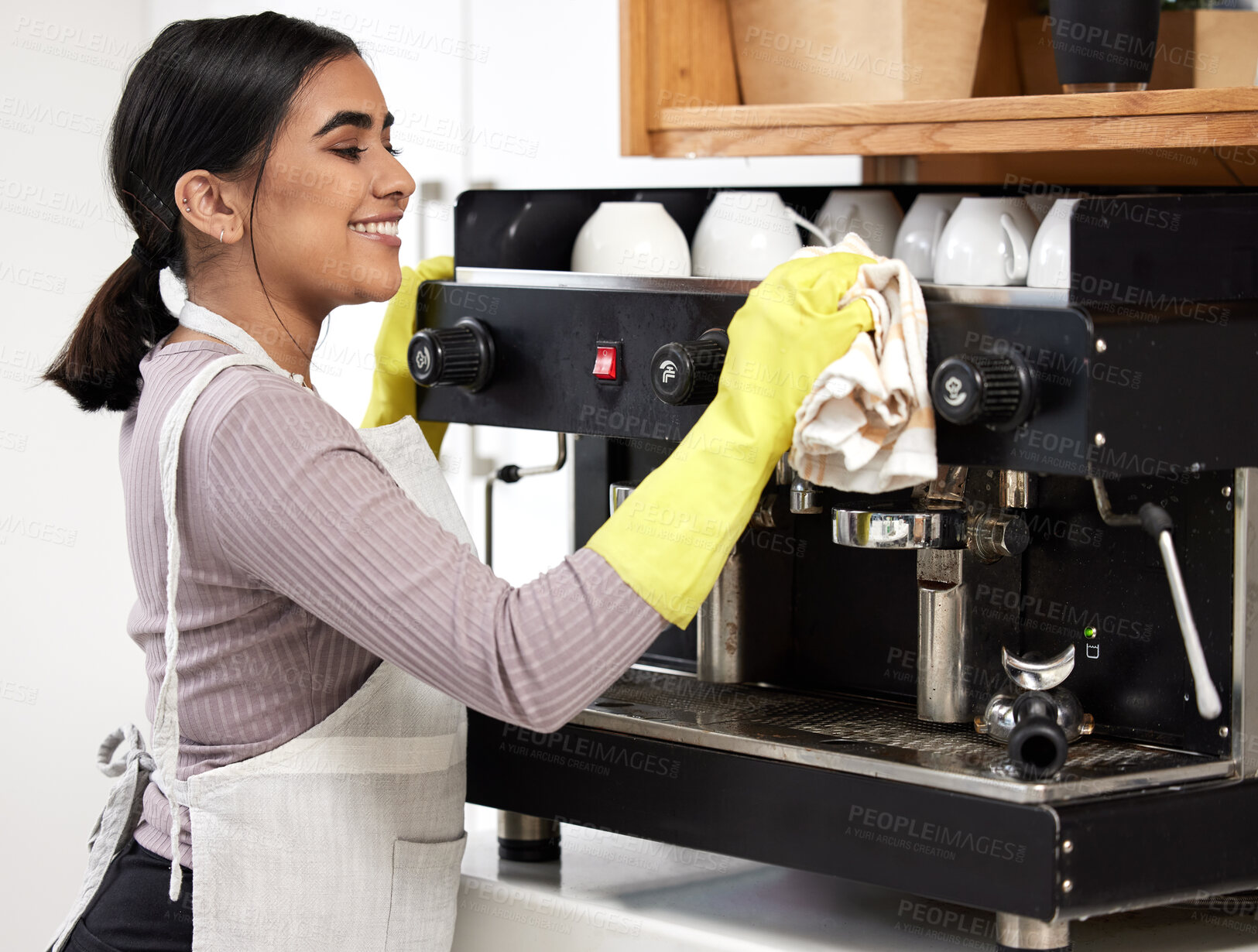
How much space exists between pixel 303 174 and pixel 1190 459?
0.62 meters

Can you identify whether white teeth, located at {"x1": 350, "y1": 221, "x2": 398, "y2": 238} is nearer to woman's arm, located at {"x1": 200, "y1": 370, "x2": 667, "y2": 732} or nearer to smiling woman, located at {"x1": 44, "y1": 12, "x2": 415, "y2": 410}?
smiling woman, located at {"x1": 44, "y1": 12, "x2": 415, "y2": 410}

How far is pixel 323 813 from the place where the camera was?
1.12 meters

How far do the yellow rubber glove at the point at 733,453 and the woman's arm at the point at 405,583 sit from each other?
0.02 meters

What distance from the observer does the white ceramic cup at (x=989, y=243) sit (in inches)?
45.0

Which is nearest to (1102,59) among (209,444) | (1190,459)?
(1190,459)

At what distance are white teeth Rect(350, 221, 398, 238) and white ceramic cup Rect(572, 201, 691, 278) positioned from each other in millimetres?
219

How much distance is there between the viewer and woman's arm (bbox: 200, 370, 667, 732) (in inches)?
38.4

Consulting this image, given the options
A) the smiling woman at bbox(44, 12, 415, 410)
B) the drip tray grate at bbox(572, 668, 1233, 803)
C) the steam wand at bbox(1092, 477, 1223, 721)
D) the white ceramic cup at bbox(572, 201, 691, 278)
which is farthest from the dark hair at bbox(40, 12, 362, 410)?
the steam wand at bbox(1092, 477, 1223, 721)

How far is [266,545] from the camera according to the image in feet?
3.28

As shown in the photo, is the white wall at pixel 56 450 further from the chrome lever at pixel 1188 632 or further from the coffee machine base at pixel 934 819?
the chrome lever at pixel 1188 632

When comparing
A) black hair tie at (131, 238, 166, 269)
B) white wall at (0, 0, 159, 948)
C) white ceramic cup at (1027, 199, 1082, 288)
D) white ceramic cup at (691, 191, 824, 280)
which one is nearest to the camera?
white ceramic cup at (1027, 199, 1082, 288)

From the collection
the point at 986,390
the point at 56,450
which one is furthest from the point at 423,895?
the point at 56,450

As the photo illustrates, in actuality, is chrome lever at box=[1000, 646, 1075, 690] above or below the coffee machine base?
above

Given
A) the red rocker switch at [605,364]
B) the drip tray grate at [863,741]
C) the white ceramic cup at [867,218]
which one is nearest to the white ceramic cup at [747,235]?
the white ceramic cup at [867,218]
